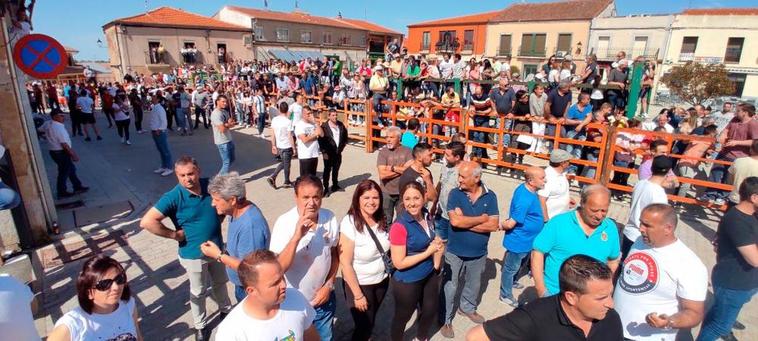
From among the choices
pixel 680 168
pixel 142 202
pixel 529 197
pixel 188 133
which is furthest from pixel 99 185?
pixel 680 168

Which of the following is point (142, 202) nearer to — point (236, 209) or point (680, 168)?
point (236, 209)

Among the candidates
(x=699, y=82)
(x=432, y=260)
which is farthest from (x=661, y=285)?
(x=699, y=82)

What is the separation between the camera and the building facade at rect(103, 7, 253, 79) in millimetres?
33156

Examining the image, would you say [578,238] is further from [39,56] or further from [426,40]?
[426,40]

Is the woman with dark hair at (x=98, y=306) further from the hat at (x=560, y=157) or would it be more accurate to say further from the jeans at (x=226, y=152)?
the jeans at (x=226, y=152)

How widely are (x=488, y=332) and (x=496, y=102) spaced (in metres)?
7.85

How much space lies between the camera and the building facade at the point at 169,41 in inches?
1305

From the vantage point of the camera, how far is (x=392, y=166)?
202 inches

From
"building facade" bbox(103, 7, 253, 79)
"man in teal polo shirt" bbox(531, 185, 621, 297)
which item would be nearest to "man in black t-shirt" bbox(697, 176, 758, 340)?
"man in teal polo shirt" bbox(531, 185, 621, 297)

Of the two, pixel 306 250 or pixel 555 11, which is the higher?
pixel 555 11

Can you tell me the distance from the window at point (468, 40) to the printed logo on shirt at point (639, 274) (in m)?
45.5

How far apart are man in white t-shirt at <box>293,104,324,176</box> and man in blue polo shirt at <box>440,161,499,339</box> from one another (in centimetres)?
382

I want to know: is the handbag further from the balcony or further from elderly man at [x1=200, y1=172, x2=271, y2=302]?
the balcony

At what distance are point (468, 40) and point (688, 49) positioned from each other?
2044 cm
